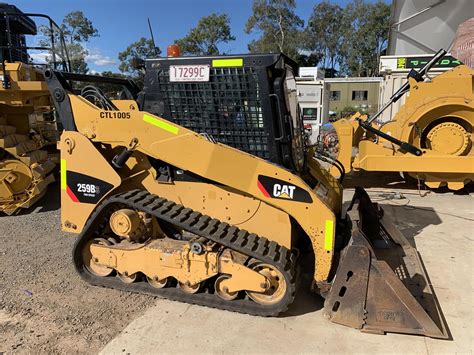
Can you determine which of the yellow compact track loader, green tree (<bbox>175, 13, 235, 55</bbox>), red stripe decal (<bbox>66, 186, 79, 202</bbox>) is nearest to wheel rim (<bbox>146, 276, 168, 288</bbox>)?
the yellow compact track loader

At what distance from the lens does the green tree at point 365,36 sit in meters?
44.5

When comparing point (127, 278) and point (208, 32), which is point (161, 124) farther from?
point (208, 32)

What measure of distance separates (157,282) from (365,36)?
4830 centimetres

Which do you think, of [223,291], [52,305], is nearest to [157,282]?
[223,291]

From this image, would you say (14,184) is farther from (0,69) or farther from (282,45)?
(282,45)

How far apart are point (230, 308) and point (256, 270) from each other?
0.40 metres

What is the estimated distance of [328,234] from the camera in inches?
124

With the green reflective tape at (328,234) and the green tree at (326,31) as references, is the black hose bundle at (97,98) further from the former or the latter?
the green tree at (326,31)

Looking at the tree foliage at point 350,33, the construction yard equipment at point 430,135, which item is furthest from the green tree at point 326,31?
the construction yard equipment at point 430,135

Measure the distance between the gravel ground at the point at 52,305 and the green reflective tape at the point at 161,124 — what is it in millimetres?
1499

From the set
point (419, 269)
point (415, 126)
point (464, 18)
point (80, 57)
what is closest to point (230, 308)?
point (419, 269)

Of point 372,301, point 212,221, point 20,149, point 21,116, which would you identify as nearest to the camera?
point 372,301

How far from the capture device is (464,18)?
47.0 ft

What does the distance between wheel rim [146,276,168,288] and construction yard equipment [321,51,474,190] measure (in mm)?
4090
